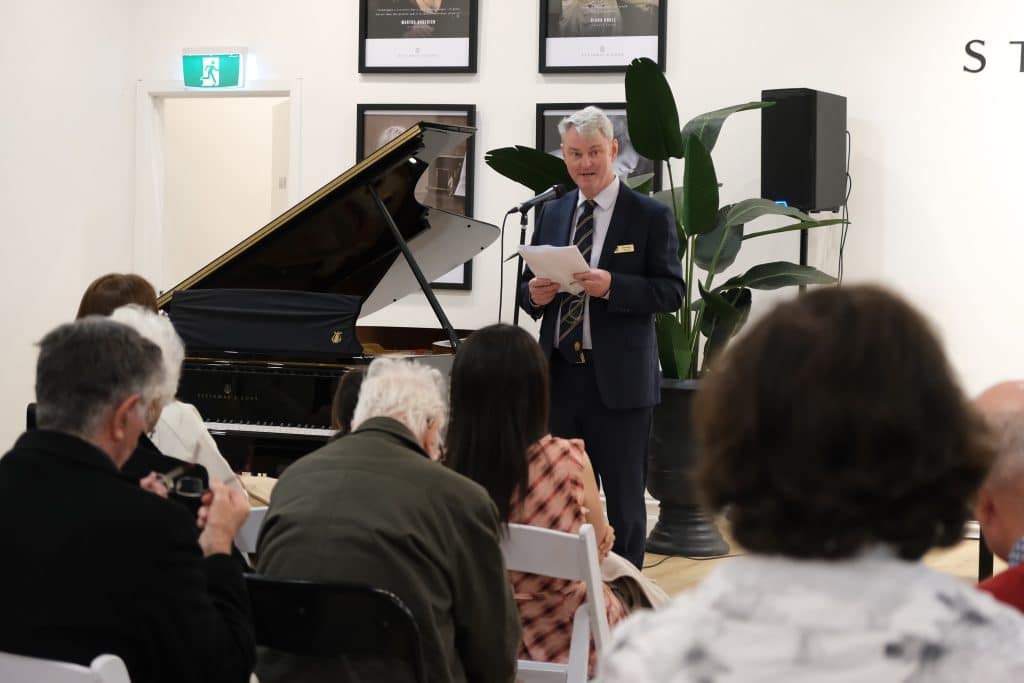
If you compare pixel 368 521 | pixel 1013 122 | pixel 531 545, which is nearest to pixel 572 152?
pixel 531 545

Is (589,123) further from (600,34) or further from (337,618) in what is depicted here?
(600,34)

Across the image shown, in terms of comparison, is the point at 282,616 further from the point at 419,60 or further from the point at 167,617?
the point at 419,60

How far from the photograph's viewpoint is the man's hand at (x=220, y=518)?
1817 mm

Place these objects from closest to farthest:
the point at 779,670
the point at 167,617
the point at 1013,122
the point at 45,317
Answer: the point at 779,670, the point at 167,617, the point at 1013,122, the point at 45,317

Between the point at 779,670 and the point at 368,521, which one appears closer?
the point at 779,670

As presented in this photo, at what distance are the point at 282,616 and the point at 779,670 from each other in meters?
1.08

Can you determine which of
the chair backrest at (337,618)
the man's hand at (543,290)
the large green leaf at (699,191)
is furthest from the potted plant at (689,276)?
the chair backrest at (337,618)

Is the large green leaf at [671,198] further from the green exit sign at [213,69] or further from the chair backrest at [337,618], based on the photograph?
the chair backrest at [337,618]

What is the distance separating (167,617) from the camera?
1.60m

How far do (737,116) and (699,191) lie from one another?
1226 mm

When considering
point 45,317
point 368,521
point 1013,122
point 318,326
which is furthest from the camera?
point 45,317

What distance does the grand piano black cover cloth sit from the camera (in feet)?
14.0

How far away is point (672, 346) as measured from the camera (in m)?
5.18

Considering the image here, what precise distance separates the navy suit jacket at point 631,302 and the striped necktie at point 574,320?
0.03m
